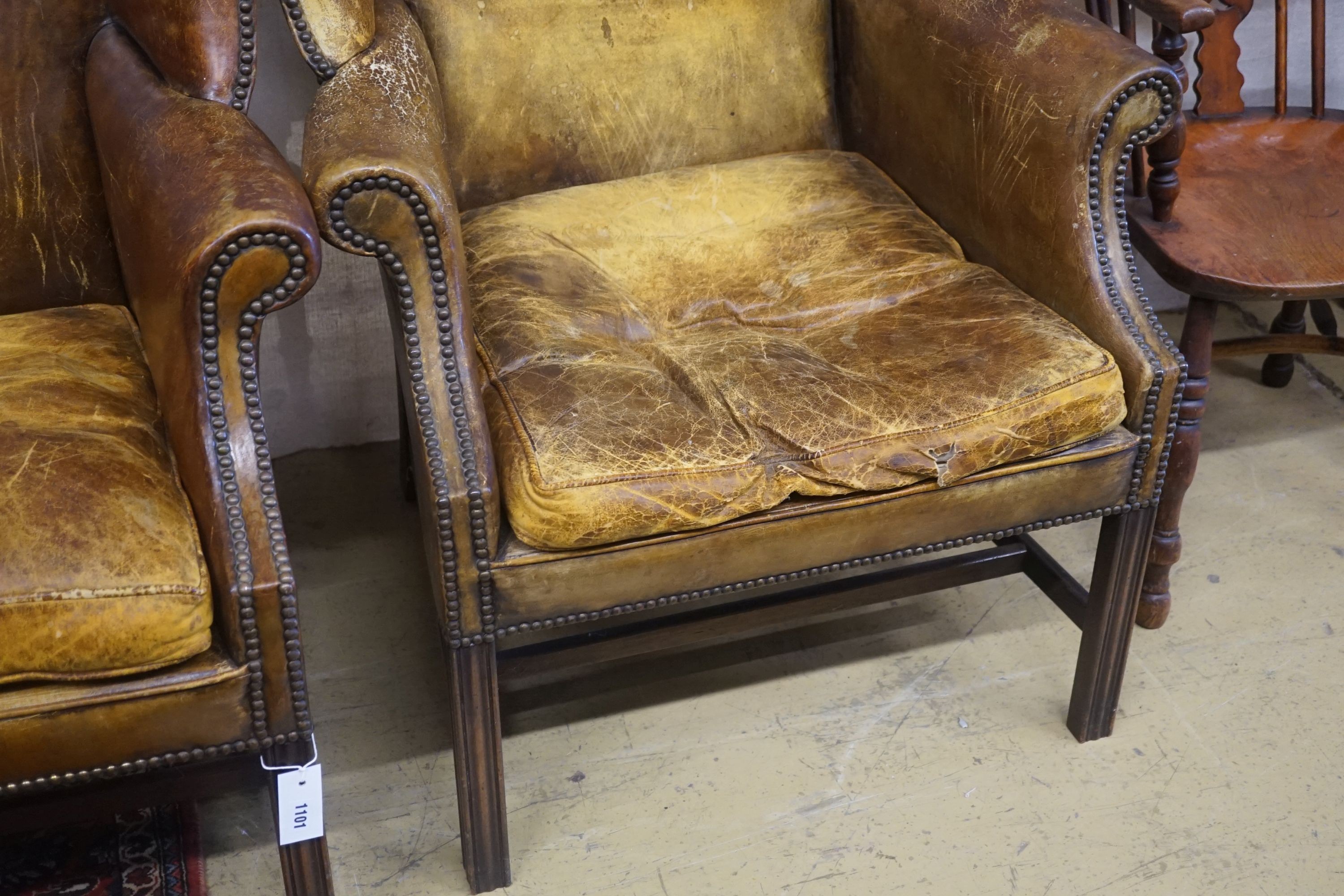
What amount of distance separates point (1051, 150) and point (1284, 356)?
116 cm

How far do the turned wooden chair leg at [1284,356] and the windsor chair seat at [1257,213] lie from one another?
0.36 metres

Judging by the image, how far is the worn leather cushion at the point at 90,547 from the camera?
1.13 m

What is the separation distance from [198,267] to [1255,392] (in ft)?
A: 6.49

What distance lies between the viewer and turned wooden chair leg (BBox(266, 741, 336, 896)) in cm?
131

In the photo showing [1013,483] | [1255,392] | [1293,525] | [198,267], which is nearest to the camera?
[198,267]

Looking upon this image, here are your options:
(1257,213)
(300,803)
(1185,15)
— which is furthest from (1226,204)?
(300,803)

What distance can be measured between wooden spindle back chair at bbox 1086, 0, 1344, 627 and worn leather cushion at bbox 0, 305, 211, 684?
1.24m

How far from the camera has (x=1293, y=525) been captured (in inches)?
84.4

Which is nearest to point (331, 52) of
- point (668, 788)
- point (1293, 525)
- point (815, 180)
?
point (815, 180)

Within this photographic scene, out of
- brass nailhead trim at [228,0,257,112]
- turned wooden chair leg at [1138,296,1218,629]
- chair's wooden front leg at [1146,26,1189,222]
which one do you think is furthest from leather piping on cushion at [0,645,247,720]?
chair's wooden front leg at [1146,26,1189,222]

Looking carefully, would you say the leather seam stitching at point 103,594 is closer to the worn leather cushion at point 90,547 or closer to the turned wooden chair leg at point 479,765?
the worn leather cushion at point 90,547

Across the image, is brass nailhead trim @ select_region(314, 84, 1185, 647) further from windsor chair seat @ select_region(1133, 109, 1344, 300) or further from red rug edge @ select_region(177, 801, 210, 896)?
red rug edge @ select_region(177, 801, 210, 896)

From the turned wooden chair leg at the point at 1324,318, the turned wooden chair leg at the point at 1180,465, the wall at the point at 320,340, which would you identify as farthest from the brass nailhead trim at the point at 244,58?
the turned wooden chair leg at the point at 1324,318

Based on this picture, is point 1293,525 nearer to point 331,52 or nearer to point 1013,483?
point 1013,483
